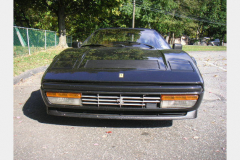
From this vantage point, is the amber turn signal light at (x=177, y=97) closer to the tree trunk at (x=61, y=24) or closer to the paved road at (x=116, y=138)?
the paved road at (x=116, y=138)

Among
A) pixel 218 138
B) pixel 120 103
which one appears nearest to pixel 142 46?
pixel 120 103

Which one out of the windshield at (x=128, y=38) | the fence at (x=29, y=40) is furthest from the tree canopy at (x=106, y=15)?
the windshield at (x=128, y=38)

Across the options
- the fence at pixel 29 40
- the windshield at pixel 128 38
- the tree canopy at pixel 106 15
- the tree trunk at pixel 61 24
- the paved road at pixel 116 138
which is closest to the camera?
the paved road at pixel 116 138

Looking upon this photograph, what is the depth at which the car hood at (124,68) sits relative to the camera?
7.39 ft

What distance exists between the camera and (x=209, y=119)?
115 inches

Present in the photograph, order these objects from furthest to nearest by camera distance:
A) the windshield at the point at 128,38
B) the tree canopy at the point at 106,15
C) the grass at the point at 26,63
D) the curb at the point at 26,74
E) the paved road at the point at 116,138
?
the tree canopy at the point at 106,15, the grass at the point at 26,63, the curb at the point at 26,74, the windshield at the point at 128,38, the paved road at the point at 116,138

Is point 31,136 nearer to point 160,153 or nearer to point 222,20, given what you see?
point 160,153

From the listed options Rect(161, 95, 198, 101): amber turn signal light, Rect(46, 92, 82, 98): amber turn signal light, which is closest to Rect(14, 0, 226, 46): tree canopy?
Rect(46, 92, 82, 98): amber turn signal light

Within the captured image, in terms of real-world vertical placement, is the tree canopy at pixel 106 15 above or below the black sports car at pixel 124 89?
above

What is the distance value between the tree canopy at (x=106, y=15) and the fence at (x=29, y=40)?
218cm

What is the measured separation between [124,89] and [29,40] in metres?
9.17

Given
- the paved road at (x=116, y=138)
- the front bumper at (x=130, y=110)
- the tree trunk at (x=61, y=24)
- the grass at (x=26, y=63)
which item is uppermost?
the tree trunk at (x=61, y=24)

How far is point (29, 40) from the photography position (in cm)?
996

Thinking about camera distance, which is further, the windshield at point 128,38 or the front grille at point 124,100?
the windshield at point 128,38
